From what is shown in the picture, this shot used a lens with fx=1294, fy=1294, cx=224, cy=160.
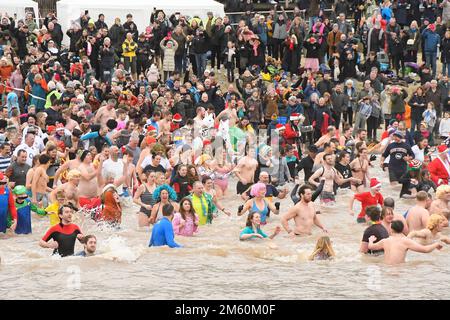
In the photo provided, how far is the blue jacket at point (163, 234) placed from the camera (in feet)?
65.6

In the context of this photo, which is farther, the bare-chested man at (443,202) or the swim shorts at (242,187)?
the swim shorts at (242,187)

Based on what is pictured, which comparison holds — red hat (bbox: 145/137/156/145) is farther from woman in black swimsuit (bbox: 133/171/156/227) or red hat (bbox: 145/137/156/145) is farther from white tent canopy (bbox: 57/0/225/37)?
white tent canopy (bbox: 57/0/225/37)

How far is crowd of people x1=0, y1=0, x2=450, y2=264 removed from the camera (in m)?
21.7

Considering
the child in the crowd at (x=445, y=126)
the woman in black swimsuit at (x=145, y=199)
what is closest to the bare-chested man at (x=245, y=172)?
the woman in black swimsuit at (x=145, y=199)

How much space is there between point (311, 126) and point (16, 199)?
914 cm

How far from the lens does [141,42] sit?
33.1 m

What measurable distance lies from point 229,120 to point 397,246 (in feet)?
30.4

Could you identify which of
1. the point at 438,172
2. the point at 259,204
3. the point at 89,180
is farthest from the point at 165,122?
the point at 438,172

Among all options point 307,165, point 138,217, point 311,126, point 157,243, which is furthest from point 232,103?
point 157,243

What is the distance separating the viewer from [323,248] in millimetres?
19844

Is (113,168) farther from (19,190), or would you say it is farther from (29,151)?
(19,190)

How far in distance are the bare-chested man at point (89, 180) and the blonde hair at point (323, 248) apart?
4.64 meters

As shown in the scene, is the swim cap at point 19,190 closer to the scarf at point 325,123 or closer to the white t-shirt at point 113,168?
the white t-shirt at point 113,168

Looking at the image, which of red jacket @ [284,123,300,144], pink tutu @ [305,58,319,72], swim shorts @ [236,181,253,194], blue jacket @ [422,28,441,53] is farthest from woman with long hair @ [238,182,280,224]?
blue jacket @ [422,28,441,53]
